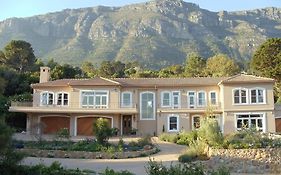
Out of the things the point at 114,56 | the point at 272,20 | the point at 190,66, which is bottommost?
the point at 190,66

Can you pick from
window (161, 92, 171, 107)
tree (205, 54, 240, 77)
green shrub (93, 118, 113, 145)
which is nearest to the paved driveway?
green shrub (93, 118, 113, 145)

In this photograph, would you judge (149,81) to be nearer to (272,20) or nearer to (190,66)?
(190,66)

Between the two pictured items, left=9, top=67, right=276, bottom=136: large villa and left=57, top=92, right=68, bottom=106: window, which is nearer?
left=9, top=67, right=276, bottom=136: large villa

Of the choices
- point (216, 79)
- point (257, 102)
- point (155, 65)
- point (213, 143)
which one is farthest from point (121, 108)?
point (155, 65)

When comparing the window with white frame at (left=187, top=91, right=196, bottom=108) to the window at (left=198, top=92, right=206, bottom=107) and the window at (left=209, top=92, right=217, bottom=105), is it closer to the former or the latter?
the window at (left=198, top=92, right=206, bottom=107)

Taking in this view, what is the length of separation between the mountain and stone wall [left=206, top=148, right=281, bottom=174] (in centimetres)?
6956

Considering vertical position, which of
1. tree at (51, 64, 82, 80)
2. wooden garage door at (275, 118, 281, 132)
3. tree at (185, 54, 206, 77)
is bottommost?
wooden garage door at (275, 118, 281, 132)

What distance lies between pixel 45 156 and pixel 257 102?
2057 centimetres

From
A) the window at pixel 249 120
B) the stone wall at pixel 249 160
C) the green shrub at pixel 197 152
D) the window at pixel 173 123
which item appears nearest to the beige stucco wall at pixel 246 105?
the window at pixel 249 120

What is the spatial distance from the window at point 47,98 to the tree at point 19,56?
25981 mm

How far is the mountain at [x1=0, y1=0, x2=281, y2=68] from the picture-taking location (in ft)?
324

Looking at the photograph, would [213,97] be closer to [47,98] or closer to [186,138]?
[186,138]

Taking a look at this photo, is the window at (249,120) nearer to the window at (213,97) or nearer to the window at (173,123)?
the window at (213,97)

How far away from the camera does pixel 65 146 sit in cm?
2394
